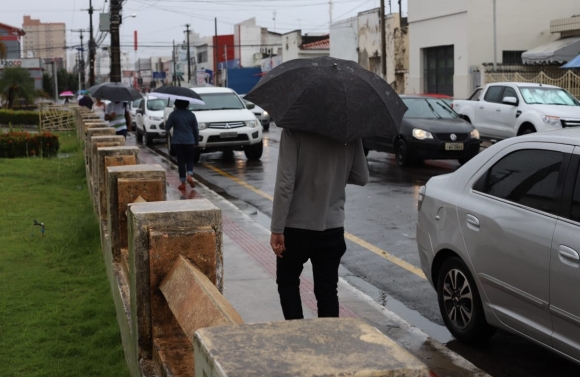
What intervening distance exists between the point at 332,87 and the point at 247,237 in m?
5.30

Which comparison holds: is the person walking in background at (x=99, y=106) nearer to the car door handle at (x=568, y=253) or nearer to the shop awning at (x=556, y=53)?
the shop awning at (x=556, y=53)

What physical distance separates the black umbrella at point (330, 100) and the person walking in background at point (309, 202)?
0.53 ft

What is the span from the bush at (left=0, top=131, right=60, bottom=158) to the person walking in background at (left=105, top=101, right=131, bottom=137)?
3.94 m

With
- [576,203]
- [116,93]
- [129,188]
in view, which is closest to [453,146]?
[116,93]

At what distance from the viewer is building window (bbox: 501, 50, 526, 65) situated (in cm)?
3519

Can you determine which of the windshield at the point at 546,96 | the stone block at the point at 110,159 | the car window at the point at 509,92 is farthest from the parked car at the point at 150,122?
the stone block at the point at 110,159

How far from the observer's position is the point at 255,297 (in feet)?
23.3

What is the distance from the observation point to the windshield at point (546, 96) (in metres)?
19.2

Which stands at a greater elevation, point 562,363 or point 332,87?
point 332,87

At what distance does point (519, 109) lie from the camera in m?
19.1

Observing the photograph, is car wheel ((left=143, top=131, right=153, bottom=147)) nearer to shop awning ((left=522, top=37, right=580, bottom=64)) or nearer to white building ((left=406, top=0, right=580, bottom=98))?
white building ((left=406, top=0, right=580, bottom=98))

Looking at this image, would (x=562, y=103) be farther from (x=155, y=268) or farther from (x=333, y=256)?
(x=155, y=268)

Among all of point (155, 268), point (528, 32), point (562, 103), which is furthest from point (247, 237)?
point (528, 32)

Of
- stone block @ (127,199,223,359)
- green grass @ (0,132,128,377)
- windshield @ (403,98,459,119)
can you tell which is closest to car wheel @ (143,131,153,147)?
windshield @ (403,98,459,119)
